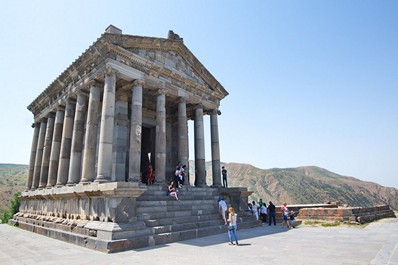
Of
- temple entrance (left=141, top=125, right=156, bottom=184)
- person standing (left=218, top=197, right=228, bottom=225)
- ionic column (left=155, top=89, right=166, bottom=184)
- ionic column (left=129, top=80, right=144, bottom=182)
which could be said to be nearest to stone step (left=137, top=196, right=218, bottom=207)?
person standing (left=218, top=197, right=228, bottom=225)

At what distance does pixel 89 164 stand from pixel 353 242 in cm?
1157

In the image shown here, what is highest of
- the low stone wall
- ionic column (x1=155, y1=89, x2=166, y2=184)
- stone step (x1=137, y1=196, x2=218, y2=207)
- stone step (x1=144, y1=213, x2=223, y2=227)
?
ionic column (x1=155, y1=89, x2=166, y2=184)

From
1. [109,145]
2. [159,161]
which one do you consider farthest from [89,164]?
[159,161]

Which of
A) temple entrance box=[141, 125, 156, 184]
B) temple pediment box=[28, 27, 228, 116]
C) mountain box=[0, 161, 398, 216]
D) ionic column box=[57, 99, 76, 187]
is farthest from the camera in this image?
mountain box=[0, 161, 398, 216]

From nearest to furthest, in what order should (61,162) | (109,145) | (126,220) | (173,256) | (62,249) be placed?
(173,256) → (62,249) → (126,220) → (109,145) → (61,162)

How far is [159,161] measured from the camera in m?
14.0

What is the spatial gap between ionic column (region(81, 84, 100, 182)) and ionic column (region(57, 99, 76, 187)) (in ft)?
10.9

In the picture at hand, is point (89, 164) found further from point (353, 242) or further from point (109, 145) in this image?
point (353, 242)

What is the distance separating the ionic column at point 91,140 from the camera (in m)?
12.4

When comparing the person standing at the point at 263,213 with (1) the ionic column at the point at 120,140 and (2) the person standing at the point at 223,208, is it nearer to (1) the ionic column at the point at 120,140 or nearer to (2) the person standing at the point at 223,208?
(2) the person standing at the point at 223,208

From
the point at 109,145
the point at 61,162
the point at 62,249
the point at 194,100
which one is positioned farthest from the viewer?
the point at 194,100

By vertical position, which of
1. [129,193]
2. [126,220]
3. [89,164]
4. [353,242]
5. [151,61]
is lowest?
[353,242]

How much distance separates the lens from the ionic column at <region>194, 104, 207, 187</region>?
16.5 meters

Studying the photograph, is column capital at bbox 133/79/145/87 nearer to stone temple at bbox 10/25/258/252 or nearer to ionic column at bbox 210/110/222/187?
stone temple at bbox 10/25/258/252
